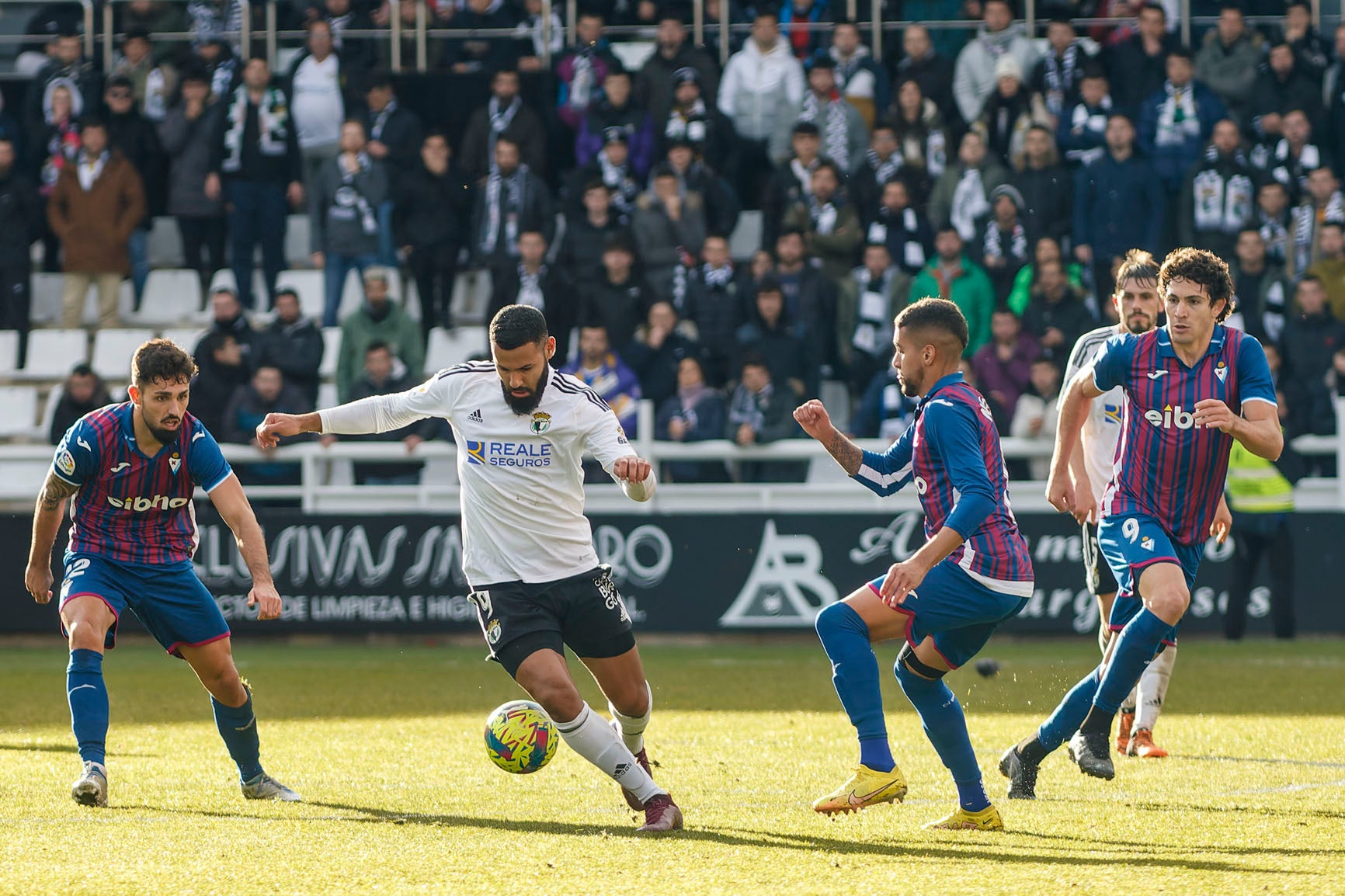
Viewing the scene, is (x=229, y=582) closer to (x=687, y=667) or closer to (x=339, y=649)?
(x=339, y=649)

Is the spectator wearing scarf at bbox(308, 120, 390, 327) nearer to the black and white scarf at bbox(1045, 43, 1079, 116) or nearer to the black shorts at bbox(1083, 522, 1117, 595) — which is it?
the black and white scarf at bbox(1045, 43, 1079, 116)

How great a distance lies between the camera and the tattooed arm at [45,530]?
7.29 m

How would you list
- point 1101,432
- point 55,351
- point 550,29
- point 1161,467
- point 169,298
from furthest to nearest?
point 550,29, point 169,298, point 55,351, point 1101,432, point 1161,467

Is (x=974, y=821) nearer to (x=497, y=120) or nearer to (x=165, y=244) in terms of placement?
(x=497, y=120)

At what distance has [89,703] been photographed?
283 inches

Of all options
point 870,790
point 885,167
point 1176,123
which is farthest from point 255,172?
point 870,790

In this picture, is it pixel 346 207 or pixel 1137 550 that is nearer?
pixel 1137 550

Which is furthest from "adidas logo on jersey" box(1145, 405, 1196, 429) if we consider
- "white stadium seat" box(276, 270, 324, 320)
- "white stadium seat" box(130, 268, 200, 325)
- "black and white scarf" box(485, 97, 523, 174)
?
"white stadium seat" box(130, 268, 200, 325)

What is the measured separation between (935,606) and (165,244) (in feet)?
49.4

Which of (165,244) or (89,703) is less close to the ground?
(165,244)

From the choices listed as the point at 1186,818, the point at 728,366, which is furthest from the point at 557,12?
the point at 1186,818

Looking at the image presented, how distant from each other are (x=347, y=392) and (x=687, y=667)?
15.5ft

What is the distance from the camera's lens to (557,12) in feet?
66.0

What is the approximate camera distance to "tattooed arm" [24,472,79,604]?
7289 millimetres
